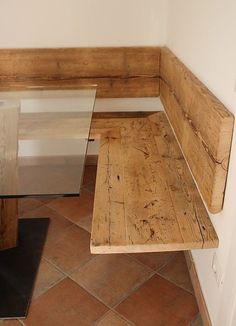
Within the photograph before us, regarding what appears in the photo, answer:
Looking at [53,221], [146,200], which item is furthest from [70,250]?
[146,200]

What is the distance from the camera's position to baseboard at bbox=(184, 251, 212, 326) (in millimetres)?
1514

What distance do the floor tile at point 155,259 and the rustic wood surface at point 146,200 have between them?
551 mm

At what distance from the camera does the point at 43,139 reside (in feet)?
7.32

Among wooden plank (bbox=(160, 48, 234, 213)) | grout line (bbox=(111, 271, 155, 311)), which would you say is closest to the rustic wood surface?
wooden plank (bbox=(160, 48, 234, 213))

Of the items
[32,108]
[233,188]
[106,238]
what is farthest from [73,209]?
[233,188]

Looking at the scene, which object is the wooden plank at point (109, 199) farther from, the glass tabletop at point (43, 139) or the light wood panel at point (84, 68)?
the light wood panel at point (84, 68)

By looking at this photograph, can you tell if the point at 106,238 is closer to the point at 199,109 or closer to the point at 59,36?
the point at 199,109

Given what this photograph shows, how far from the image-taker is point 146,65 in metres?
2.61

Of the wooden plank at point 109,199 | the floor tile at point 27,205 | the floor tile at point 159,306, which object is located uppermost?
the wooden plank at point 109,199

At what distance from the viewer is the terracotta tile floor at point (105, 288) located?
1.59m

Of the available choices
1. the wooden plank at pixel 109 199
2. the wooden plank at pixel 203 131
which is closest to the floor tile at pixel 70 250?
the wooden plank at pixel 109 199

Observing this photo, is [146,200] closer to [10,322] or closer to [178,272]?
[178,272]

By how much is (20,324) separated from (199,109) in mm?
1321

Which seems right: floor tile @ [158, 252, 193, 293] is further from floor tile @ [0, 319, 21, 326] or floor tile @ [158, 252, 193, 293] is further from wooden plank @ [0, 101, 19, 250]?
wooden plank @ [0, 101, 19, 250]
